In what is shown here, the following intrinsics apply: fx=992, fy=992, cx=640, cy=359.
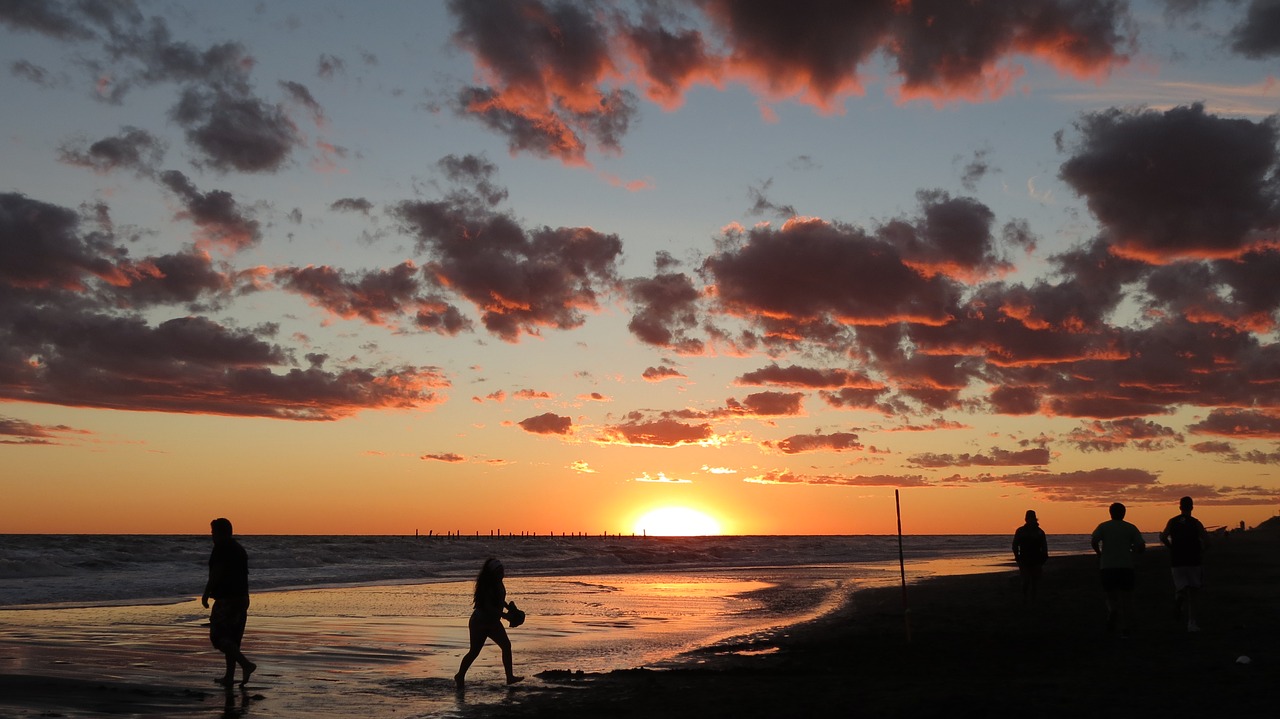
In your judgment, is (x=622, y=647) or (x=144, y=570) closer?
(x=622, y=647)

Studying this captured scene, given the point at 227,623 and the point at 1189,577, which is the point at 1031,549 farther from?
the point at 227,623

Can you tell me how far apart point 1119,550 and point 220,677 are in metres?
14.2

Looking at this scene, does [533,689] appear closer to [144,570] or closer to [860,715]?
[860,715]

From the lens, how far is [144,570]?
55.8m

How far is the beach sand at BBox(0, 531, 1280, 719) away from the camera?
10.4 m

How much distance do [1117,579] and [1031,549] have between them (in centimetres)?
486

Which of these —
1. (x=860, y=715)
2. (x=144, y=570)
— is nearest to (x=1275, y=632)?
(x=860, y=715)

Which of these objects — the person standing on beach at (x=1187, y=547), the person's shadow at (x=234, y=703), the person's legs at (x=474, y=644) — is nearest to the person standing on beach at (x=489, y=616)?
the person's legs at (x=474, y=644)

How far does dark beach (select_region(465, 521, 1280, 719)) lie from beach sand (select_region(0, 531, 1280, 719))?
0.11 ft

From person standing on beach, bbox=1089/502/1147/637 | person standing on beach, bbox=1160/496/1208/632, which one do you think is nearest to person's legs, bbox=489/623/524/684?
person standing on beach, bbox=1089/502/1147/637

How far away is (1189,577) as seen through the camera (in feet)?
52.7

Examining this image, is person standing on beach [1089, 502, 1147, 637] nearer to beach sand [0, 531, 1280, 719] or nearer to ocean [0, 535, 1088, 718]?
beach sand [0, 531, 1280, 719]

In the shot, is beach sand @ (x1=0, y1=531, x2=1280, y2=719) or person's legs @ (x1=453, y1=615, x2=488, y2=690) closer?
beach sand @ (x1=0, y1=531, x2=1280, y2=719)

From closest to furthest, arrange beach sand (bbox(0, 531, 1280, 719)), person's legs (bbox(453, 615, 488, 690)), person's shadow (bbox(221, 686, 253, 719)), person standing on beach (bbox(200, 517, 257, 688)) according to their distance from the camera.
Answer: beach sand (bbox(0, 531, 1280, 719))
person's shadow (bbox(221, 686, 253, 719))
person standing on beach (bbox(200, 517, 257, 688))
person's legs (bbox(453, 615, 488, 690))
